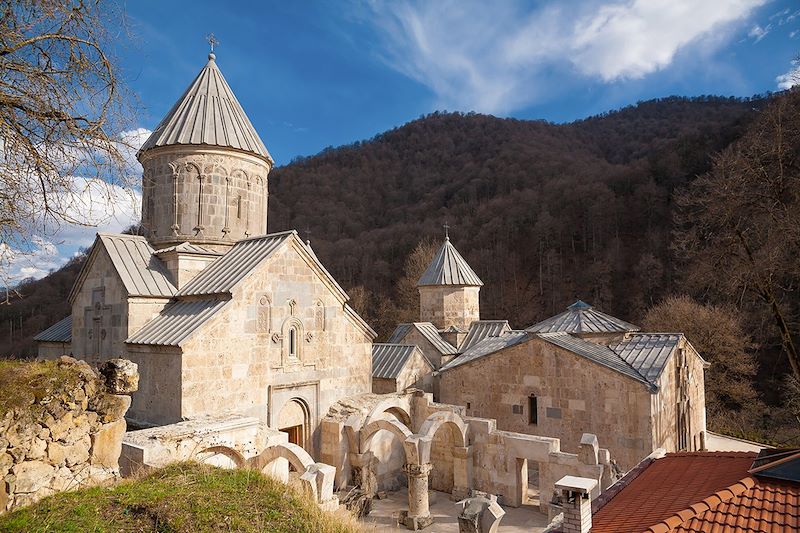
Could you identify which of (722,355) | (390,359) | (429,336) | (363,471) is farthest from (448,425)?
(722,355)

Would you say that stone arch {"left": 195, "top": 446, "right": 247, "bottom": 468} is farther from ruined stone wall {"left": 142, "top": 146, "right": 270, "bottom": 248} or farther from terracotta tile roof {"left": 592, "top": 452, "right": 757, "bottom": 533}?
ruined stone wall {"left": 142, "top": 146, "right": 270, "bottom": 248}

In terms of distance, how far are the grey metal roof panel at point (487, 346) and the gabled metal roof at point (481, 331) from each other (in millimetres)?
345

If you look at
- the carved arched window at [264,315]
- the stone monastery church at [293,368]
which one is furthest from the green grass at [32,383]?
the carved arched window at [264,315]

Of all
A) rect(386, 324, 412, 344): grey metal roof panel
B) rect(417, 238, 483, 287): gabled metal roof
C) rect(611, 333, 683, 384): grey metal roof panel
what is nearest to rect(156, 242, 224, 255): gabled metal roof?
rect(386, 324, 412, 344): grey metal roof panel

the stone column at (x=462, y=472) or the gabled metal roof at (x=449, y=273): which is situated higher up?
the gabled metal roof at (x=449, y=273)

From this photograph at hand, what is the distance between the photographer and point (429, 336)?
1552 cm

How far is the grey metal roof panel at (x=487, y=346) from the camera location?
12.3 m

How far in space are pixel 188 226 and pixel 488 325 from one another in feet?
33.1

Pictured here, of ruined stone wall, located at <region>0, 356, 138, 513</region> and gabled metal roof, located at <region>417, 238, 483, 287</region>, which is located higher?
gabled metal roof, located at <region>417, 238, 483, 287</region>

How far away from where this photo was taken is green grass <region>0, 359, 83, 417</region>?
437 centimetres

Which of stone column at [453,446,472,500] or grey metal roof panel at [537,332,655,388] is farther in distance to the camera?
grey metal roof panel at [537,332,655,388]

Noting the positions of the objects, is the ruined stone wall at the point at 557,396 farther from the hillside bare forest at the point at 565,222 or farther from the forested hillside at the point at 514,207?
the forested hillside at the point at 514,207

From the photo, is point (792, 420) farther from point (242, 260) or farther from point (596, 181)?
point (596, 181)

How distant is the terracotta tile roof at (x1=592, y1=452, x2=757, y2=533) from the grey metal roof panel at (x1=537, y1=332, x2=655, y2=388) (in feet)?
9.95
